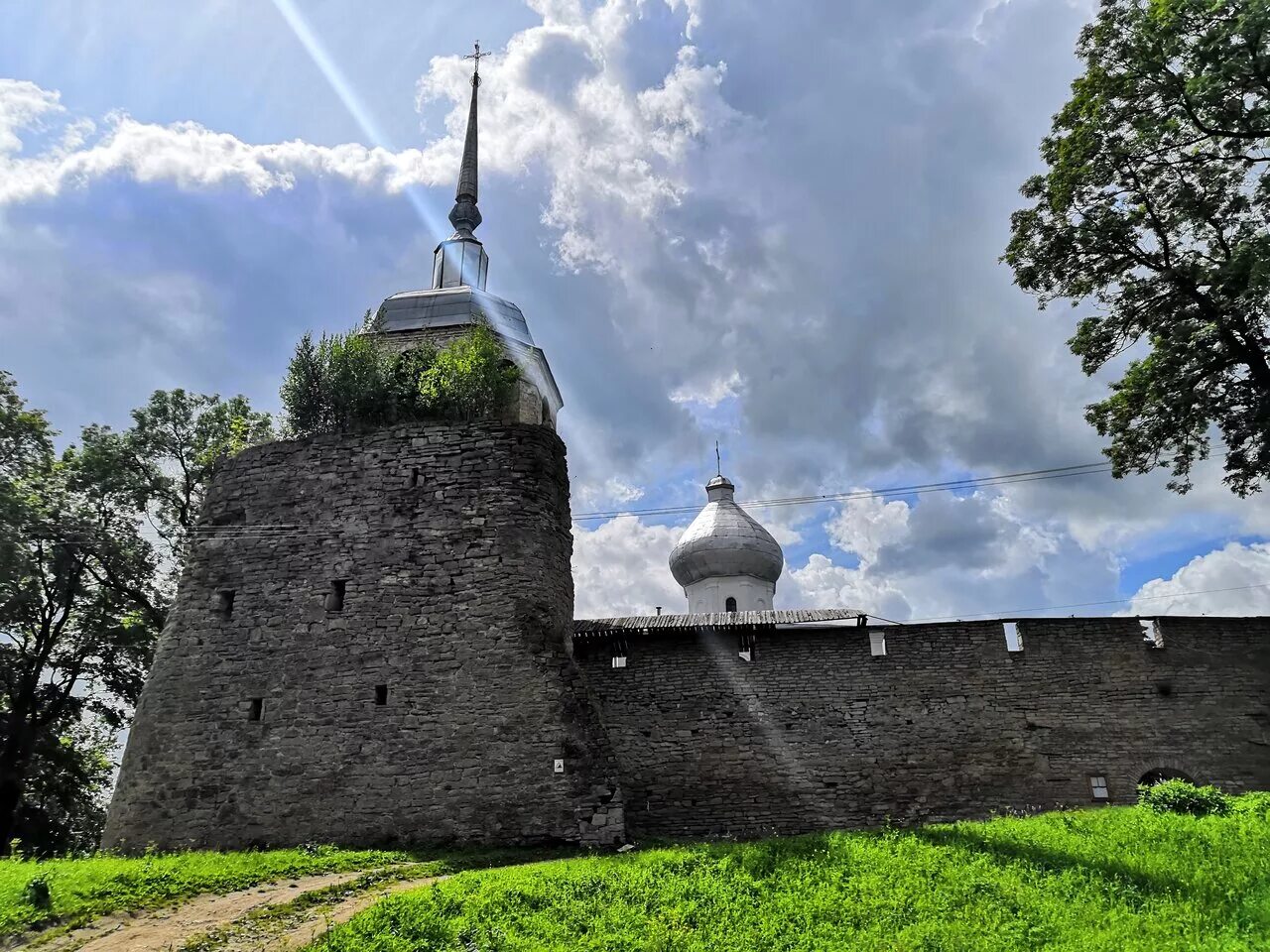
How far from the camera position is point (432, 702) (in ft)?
37.7

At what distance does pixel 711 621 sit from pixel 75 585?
14921mm

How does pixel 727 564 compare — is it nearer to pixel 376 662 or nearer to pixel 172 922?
pixel 376 662

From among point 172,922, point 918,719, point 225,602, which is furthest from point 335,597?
point 918,719

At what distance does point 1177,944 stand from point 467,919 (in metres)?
5.39

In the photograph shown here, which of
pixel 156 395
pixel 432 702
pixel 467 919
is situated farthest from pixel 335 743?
pixel 156 395

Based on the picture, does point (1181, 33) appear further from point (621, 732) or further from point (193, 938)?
point (193, 938)

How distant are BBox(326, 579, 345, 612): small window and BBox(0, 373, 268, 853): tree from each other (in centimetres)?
679

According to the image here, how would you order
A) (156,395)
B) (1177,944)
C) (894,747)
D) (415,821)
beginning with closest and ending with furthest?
1. (1177,944)
2. (415,821)
3. (894,747)
4. (156,395)

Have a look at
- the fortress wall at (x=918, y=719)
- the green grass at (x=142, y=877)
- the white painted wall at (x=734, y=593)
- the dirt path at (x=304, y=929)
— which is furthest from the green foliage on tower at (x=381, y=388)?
the white painted wall at (x=734, y=593)

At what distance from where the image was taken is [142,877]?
866 centimetres

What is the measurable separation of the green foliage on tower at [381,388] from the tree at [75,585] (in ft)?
13.4

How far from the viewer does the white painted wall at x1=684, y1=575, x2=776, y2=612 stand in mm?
26234

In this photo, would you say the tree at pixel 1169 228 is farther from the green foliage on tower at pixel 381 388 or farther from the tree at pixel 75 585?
the tree at pixel 75 585

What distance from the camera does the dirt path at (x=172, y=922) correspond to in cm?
700
